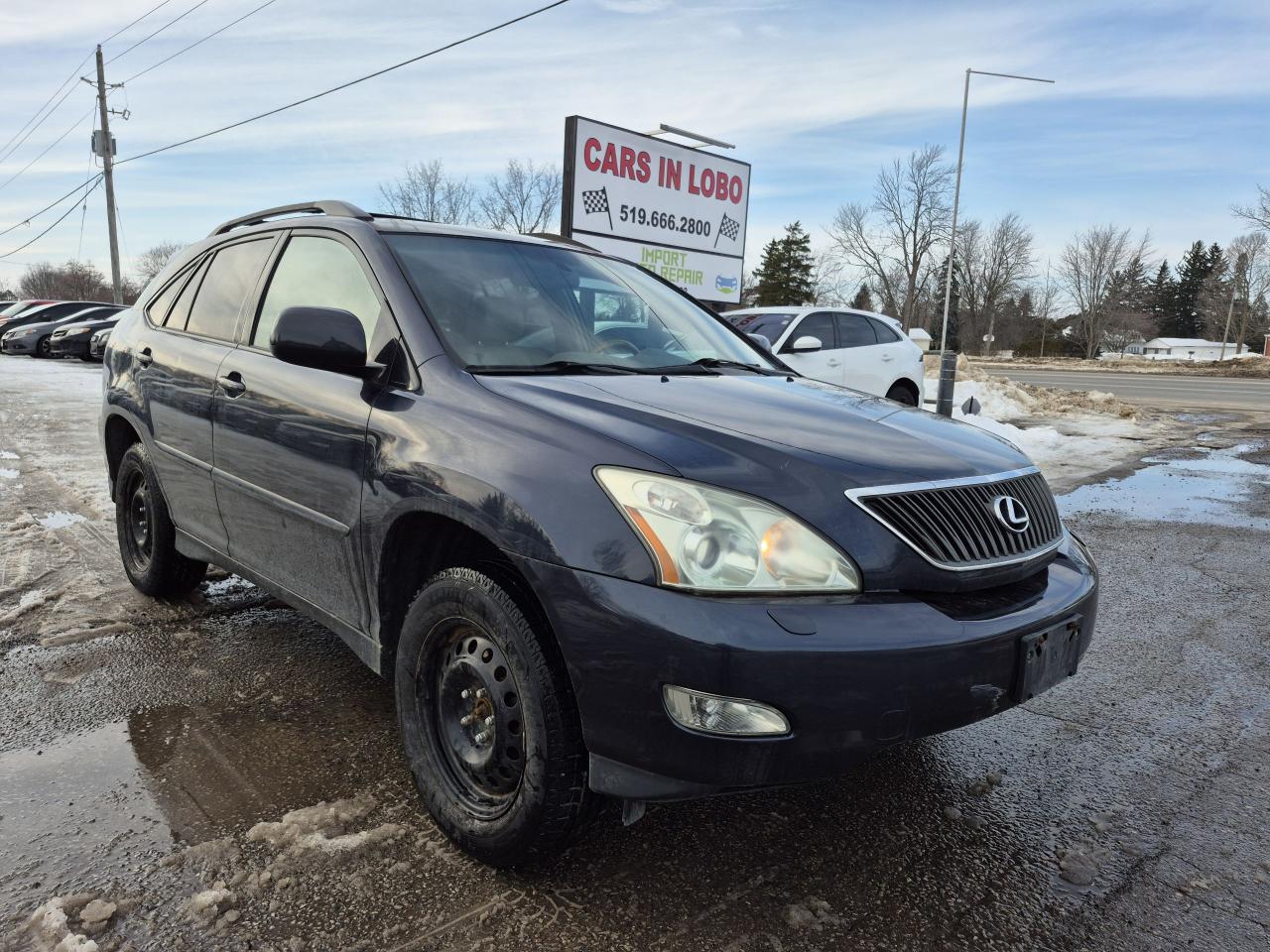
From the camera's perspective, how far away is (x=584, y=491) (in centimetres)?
200

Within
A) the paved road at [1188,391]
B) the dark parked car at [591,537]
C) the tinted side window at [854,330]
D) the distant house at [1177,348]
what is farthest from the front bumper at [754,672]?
the distant house at [1177,348]

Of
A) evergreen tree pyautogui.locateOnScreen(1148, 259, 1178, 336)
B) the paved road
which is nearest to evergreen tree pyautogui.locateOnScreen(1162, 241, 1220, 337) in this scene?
evergreen tree pyautogui.locateOnScreen(1148, 259, 1178, 336)

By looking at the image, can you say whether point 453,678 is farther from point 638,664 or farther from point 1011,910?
point 1011,910

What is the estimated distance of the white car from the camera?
432 inches

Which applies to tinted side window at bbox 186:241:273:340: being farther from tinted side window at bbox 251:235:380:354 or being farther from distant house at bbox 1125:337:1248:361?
distant house at bbox 1125:337:1248:361

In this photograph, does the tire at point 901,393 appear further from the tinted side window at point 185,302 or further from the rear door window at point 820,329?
the tinted side window at point 185,302

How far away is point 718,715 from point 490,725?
2.25ft

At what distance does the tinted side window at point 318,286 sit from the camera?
2893 mm

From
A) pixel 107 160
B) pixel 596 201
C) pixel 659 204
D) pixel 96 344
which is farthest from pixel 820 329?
pixel 107 160

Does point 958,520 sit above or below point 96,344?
above

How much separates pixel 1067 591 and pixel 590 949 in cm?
152

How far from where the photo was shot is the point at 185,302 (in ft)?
13.3

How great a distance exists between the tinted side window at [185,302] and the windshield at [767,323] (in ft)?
24.8

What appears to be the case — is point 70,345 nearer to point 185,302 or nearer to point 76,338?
point 76,338
